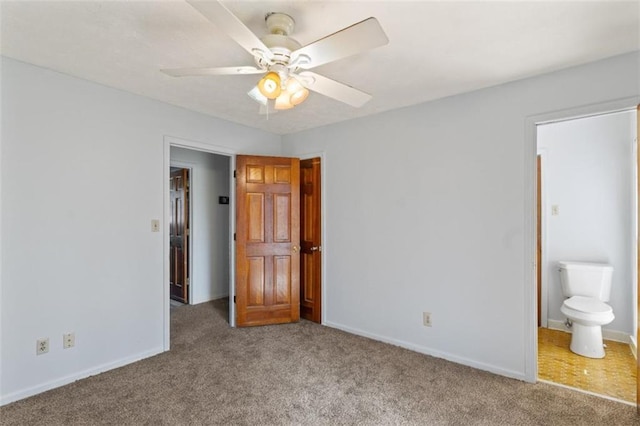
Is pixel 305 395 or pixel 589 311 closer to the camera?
pixel 305 395

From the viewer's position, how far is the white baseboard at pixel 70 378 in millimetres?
2246

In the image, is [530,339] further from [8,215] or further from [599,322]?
[8,215]

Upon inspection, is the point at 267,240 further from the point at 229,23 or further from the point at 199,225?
the point at 229,23

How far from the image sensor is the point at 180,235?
4.95 meters

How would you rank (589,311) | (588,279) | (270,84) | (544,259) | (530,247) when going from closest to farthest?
1. (270,84)
2. (530,247)
3. (589,311)
4. (588,279)
5. (544,259)

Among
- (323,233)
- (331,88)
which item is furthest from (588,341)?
(331,88)

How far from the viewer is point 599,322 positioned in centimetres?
287

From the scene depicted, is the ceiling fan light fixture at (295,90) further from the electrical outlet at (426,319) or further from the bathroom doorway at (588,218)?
the bathroom doorway at (588,218)

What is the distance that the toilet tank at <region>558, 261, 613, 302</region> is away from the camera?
325 cm

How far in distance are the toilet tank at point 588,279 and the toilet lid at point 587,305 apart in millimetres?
92

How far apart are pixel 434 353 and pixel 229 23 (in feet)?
10.0

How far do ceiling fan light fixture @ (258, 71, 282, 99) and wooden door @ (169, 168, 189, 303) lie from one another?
362 cm

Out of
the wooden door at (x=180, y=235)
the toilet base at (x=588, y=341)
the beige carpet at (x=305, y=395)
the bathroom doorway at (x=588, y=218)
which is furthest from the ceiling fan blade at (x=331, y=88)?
the wooden door at (x=180, y=235)

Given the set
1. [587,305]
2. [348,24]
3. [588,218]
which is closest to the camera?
[348,24]
